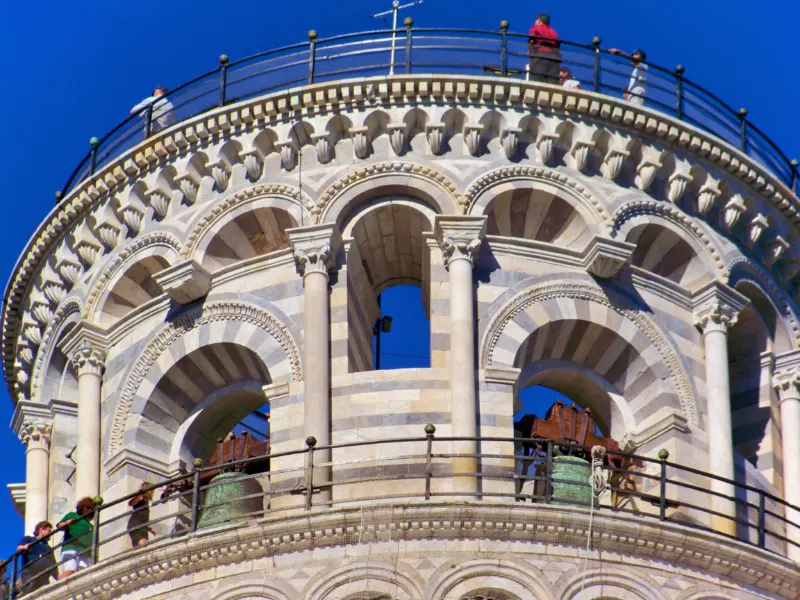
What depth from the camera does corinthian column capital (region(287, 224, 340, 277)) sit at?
47500mm

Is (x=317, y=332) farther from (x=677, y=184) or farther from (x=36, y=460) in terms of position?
(x=36, y=460)

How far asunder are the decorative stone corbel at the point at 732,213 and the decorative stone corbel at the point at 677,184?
893 millimetres

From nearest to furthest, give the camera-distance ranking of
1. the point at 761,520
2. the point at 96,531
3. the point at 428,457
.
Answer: the point at 428,457, the point at 761,520, the point at 96,531

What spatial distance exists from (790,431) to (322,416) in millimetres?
8556

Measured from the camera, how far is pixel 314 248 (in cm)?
4759

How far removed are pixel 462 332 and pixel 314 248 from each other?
2944 millimetres

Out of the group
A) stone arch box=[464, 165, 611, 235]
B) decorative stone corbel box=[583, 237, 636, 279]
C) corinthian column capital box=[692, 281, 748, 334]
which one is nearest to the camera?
decorative stone corbel box=[583, 237, 636, 279]

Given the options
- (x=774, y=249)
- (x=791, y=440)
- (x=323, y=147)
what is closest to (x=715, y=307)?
(x=774, y=249)

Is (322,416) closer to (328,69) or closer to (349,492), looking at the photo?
(349,492)

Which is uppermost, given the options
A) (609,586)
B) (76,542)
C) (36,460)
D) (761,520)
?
(36,460)

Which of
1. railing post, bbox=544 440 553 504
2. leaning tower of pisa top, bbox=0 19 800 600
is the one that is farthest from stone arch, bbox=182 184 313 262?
railing post, bbox=544 440 553 504

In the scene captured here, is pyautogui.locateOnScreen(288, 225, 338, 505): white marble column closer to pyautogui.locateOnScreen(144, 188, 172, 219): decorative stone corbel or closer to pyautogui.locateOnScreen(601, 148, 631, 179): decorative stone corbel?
pyautogui.locateOnScreen(144, 188, 172, 219): decorative stone corbel

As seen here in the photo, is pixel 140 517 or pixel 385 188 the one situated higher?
pixel 385 188

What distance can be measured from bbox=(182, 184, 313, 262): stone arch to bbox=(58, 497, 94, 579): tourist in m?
5.39
